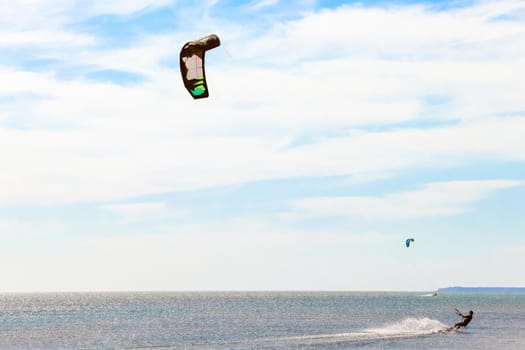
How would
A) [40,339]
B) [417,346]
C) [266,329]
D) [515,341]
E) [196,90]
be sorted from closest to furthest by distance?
1. [196,90]
2. [417,346]
3. [515,341]
4. [40,339]
5. [266,329]

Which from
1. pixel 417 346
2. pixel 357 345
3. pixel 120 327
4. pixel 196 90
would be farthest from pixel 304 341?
pixel 196 90

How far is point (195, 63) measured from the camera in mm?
18516

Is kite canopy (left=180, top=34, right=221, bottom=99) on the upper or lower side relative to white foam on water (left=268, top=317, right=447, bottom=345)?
upper

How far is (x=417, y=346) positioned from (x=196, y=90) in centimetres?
2759

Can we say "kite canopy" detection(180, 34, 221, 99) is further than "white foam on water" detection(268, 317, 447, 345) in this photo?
No

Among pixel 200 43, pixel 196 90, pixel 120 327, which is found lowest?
pixel 120 327

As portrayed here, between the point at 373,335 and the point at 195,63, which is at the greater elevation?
the point at 195,63

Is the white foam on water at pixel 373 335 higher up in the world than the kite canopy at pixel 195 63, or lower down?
lower down

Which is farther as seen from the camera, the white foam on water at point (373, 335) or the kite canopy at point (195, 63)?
the white foam on water at point (373, 335)

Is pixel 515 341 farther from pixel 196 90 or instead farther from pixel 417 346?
pixel 196 90

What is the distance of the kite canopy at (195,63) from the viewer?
1801cm

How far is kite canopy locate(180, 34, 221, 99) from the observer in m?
18.0

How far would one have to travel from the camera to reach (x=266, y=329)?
195 feet

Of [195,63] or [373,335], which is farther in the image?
[373,335]
